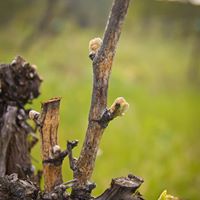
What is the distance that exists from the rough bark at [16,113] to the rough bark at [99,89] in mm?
403

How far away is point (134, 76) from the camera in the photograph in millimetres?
8375

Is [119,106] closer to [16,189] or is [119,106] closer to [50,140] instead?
[50,140]

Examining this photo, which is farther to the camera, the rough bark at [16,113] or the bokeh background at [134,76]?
the bokeh background at [134,76]

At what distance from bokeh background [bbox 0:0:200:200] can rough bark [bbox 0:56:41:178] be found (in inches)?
150

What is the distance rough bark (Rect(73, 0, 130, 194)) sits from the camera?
1.10 m

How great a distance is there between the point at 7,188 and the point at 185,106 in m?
7.18

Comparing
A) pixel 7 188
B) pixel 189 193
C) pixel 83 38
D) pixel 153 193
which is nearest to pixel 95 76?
pixel 7 188

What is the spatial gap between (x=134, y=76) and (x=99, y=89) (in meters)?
7.28

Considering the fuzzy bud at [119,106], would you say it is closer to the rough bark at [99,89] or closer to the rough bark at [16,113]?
the rough bark at [99,89]

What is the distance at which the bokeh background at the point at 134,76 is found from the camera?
21.3 ft

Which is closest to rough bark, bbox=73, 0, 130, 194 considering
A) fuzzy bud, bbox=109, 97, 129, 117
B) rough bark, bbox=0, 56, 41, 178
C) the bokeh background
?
fuzzy bud, bbox=109, 97, 129, 117

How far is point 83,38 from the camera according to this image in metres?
9.45

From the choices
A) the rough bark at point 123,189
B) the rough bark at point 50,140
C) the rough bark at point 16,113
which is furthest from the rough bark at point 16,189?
the rough bark at point 16,113

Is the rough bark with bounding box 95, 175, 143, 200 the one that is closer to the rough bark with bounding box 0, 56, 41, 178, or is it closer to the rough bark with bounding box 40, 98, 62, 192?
the rough bark with bounding box 40, 98, 62, 192
